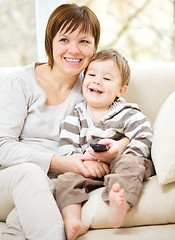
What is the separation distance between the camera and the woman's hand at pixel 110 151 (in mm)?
1616

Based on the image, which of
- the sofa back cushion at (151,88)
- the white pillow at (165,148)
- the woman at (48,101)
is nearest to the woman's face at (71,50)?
the woman at (48,101)

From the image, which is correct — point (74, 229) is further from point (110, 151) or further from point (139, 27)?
point (139, 27)

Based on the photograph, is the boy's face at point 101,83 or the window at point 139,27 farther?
the window at point 139,27

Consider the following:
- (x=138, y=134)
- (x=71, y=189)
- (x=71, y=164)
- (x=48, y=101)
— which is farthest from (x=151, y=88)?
(x=71, y=189)

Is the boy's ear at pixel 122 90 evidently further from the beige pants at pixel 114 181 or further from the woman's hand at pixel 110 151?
the beige pants at pixel 114 181

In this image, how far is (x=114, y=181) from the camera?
1478 millimetres

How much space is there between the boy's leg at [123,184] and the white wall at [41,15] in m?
1.47

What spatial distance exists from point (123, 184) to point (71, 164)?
32 centimetres

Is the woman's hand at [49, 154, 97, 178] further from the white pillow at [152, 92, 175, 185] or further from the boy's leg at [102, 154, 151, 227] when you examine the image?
the white pillow at [152, 92, 175, 185]

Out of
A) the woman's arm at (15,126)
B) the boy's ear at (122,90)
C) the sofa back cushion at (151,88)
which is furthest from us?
the sofa back cushion at (151,88)

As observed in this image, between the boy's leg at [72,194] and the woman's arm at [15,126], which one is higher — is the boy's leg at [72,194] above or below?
below

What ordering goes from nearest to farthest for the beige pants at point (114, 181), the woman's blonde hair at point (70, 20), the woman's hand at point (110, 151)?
the beige pants at point (114, 181), the woman's hand at point (110, 151), the woman's blonde hair at point (70, 20)

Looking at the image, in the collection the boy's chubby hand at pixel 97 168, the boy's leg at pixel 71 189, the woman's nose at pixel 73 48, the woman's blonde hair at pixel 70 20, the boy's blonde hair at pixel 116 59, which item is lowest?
the boy's leg at pixel 71 189

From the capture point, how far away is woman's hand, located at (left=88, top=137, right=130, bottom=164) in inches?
63.6
